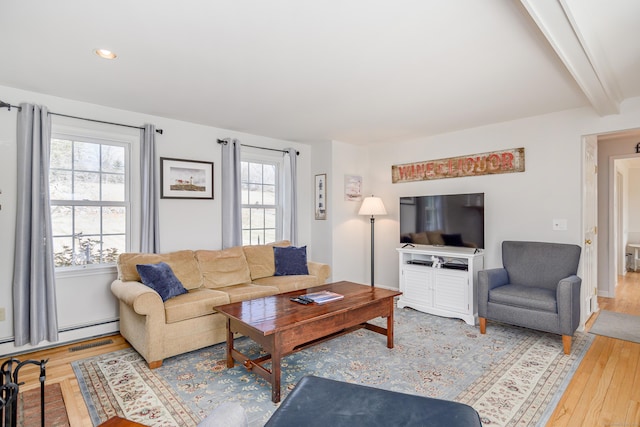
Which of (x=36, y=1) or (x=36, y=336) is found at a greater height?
(x=36, y=1)

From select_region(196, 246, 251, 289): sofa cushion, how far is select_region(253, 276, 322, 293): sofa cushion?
8.4 inches

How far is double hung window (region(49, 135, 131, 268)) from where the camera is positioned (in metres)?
3.35

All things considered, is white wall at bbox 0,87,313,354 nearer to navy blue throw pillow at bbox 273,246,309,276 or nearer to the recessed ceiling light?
navy blue throw pillow at bbox 273,246,309,276

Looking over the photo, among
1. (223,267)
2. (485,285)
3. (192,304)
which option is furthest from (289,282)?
(485,285)

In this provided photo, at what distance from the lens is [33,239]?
3.03m

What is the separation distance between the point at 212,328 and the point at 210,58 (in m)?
2.24

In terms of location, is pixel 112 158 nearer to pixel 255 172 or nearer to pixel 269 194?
pixel 255 172

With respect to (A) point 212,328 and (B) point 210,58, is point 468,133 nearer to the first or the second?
(B) point 210,58

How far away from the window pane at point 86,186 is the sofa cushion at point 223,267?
3.92 feet

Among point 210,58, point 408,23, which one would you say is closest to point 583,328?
point 408,23

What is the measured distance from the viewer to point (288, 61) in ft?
8.20

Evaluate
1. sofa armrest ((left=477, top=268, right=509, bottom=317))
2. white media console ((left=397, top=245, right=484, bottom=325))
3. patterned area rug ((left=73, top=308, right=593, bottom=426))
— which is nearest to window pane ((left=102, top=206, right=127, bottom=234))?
patterned area rug ((left=73, top=308, right=593, bottom=426))

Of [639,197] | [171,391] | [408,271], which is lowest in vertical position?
[171,391]

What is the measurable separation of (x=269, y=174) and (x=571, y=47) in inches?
146
